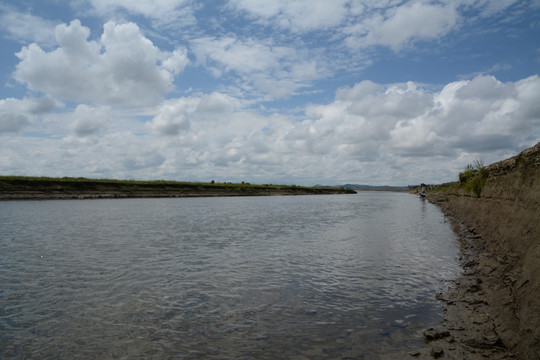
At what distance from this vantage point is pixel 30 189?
1838 inches

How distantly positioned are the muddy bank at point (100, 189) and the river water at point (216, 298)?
37772mm

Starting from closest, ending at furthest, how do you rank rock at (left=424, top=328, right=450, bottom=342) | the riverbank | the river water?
the riverbank
the river water
rock at (left=424, top=328, right=450, bottom=342)

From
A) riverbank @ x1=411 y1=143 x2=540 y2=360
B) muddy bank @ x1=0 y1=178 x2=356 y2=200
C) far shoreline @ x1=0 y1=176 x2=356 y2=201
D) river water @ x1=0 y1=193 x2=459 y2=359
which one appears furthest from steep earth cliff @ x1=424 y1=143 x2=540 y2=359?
muddy bank @ x1=0 y1=178 x2=356 y2=200

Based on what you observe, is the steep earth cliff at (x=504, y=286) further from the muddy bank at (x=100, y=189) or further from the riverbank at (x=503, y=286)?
the muddy bank at (x=100, y=189)

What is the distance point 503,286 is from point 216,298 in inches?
254

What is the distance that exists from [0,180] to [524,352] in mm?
55393

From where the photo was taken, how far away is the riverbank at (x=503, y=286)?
211 inches

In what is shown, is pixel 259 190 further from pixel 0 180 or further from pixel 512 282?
pixel 512 282

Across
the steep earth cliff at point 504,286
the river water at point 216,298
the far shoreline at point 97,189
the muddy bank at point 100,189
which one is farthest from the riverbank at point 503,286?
the muddy bank at point 100,189

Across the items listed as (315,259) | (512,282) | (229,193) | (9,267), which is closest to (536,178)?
(512,282)

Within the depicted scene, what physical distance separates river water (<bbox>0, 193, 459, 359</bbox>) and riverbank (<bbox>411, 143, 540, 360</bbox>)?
19.4 inches

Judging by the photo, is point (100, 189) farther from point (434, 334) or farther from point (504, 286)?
point (434, 334)

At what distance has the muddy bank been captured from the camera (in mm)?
45541

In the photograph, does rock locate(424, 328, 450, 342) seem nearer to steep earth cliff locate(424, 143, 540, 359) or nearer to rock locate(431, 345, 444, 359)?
steep earth cliff locate(424, 143, 540, 359)
